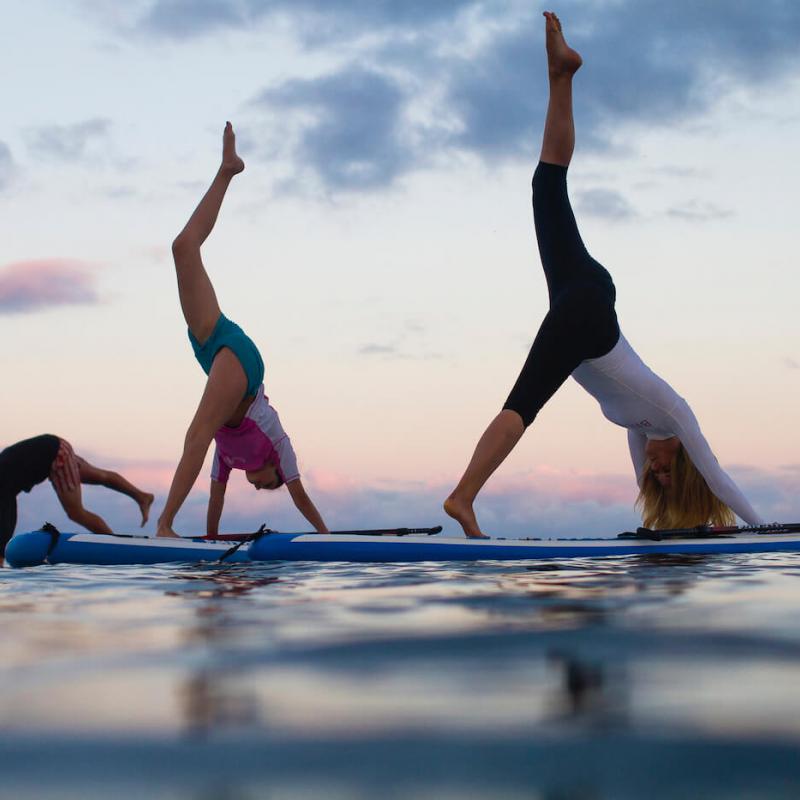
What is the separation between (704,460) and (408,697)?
4819 millimetres

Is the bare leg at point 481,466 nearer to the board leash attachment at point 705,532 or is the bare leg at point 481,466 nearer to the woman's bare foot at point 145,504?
the board leash attachment at point 705,532

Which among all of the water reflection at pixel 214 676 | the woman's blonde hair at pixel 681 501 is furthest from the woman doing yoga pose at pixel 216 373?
the woman's blonde hair at pixel 681 501

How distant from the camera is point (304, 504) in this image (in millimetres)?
6789

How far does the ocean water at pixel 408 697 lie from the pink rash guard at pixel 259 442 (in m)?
3.33

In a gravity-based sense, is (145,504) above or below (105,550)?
above

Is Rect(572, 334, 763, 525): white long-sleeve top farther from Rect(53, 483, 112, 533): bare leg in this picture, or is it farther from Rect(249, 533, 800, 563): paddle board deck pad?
Rect(53, 483, 112, 533): bare leg

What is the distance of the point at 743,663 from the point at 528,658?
0.41m

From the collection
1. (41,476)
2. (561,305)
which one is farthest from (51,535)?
(561,305)

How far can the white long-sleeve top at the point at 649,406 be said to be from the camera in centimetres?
583

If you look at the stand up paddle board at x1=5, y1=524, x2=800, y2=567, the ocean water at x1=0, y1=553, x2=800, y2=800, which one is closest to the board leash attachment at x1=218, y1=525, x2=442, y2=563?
the stand up paddle board at x1=5, y1=524, x2=800, y2=567

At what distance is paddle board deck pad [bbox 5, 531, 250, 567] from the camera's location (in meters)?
5.46

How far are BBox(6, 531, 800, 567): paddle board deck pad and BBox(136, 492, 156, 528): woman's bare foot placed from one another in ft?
3.99

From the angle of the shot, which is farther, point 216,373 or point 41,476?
point 41,476

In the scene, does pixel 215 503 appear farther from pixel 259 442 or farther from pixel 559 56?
pixel 559 56
